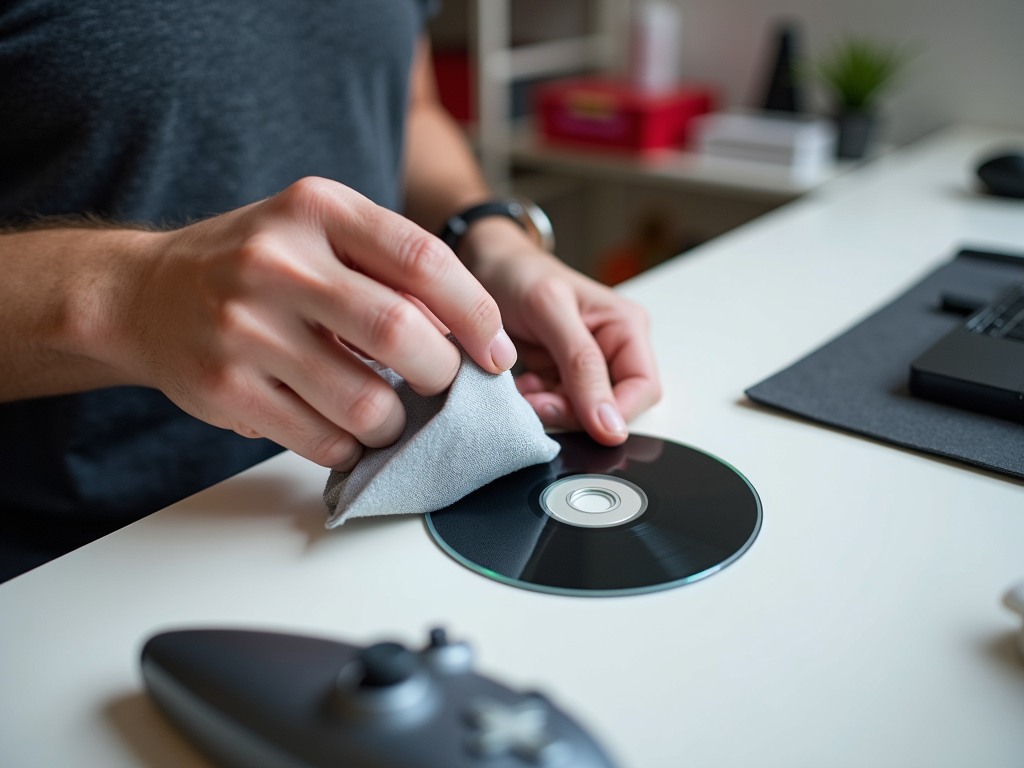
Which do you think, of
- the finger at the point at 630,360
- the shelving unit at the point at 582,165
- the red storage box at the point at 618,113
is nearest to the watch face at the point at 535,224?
the finger at the point at 630,360

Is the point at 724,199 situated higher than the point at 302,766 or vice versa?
the point at 302,766

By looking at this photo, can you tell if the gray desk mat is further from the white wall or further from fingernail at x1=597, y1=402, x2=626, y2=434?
the white wall

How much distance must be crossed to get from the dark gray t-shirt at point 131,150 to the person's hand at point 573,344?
0.28 metres

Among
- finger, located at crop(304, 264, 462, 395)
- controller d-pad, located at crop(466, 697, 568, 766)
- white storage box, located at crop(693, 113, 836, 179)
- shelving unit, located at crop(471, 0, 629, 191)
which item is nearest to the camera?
controller d-pad, located at crop(466, 697, 568, 766)

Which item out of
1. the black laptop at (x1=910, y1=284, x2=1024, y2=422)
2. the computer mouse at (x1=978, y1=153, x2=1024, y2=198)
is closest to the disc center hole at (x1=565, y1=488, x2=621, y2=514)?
the black laptop at (x1=910, y1=284, x2=1024, y2=422)

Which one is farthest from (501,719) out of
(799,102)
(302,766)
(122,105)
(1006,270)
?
(799,102)

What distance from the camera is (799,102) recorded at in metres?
1.81

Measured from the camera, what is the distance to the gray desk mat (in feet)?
1.77

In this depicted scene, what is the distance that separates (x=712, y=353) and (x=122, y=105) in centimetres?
54

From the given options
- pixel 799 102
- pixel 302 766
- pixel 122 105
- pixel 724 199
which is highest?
pixel 122 105

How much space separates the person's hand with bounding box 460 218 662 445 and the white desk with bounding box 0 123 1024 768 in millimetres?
48

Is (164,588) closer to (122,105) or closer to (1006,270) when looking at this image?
(122,105)

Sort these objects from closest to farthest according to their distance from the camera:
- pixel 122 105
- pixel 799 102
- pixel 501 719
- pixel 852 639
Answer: pixel 501 719
pixel 852 639
pixel 122 105
pixel 799 102

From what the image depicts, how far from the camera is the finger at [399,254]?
16.5 inches
